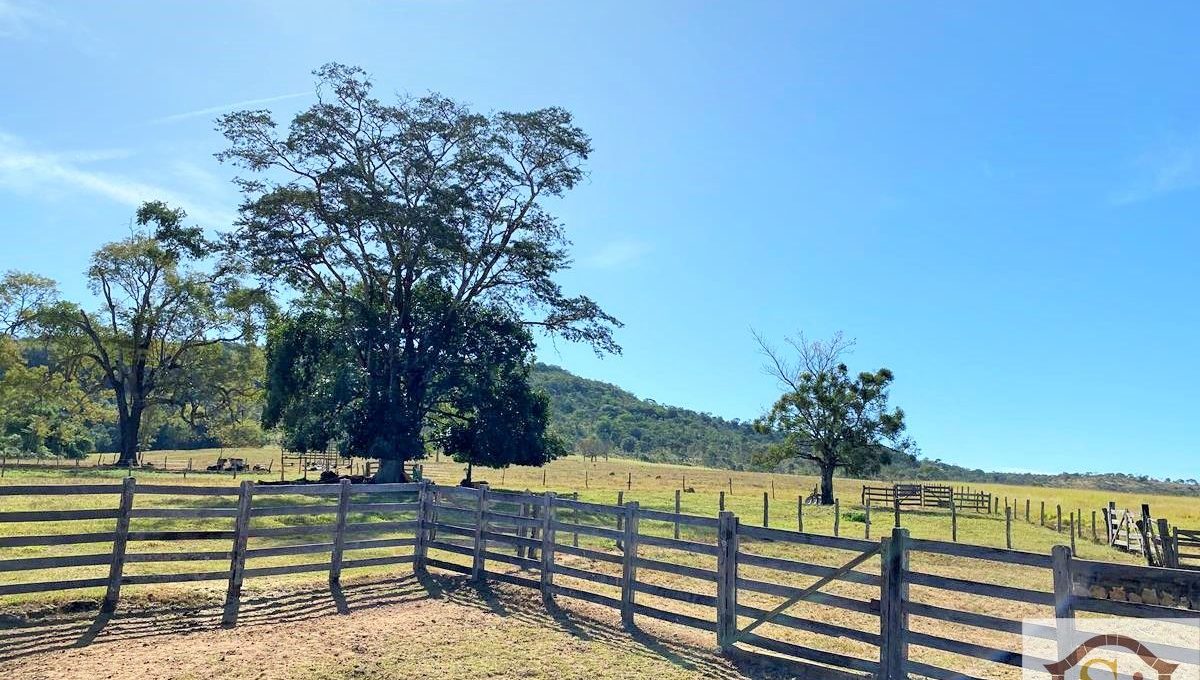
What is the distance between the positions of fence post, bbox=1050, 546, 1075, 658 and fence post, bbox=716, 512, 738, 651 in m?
3.34

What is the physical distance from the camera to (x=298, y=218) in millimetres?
33312

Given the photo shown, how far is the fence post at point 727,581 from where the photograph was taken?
8.64 meters

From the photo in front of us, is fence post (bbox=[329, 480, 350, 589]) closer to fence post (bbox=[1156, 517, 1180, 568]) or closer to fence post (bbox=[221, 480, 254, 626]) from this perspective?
fence post (bbox=[221, 480, 254, 626])

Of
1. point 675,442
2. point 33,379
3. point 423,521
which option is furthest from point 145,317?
point 675,442

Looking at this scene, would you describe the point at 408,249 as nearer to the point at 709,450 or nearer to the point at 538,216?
the point at 538,216

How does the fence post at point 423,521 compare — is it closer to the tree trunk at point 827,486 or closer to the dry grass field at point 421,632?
the dry grass field at point 421,632

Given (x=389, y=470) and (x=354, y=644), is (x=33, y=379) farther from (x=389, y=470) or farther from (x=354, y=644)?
(x=354, y=644)

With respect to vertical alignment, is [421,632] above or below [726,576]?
below

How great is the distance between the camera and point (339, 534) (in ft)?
37.2

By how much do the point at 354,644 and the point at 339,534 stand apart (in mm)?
3391

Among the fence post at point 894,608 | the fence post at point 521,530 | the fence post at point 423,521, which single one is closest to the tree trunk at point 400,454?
the fence post at point 521,530

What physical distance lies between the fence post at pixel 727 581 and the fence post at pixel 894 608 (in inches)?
71.7

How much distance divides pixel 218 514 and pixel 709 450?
13128 cm

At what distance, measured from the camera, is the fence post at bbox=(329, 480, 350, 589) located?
36.2ft
